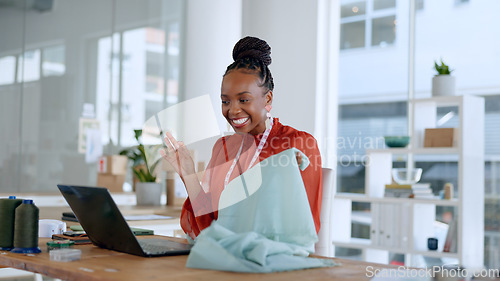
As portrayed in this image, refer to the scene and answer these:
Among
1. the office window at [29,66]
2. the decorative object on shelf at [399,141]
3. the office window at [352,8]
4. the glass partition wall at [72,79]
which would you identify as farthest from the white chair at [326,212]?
the office window at [352,8]

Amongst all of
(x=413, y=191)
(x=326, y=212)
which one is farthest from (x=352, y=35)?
(x=326, y=212)

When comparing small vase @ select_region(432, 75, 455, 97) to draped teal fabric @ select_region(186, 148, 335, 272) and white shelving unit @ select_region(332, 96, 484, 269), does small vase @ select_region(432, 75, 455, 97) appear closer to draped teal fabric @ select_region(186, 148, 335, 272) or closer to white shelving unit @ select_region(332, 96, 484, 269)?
white shelving unit @ select_region(332, 96, 484, 269)

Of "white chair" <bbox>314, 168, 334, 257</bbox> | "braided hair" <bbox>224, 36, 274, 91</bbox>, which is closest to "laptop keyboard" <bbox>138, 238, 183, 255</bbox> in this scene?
"braided hair" <bbox>224, 36, 274, 91</bbox>

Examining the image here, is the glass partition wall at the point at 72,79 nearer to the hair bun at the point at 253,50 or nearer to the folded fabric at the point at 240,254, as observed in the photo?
the hair bun at the point at 253,50

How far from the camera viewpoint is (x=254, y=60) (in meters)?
1.79

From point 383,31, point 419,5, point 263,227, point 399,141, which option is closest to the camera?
point 263,227

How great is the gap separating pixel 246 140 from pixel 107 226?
0.52 metres

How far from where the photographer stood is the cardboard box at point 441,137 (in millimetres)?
4324

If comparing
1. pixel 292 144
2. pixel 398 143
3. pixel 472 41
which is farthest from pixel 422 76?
pixel 292 144

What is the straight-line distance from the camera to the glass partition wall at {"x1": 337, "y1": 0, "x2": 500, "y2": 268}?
4.79 meters

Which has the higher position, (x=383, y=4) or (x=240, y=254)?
(x=383, y=4)

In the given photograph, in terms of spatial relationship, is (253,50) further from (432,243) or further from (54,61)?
(54,61)

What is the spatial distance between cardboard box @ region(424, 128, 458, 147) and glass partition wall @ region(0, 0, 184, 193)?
2.48 meters

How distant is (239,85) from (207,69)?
13.3 ft
